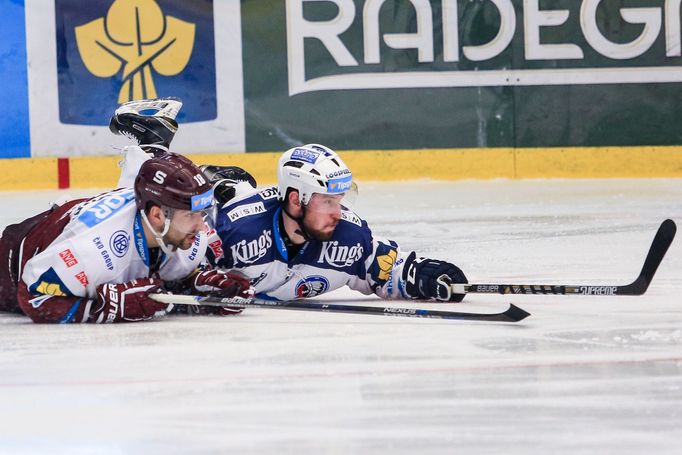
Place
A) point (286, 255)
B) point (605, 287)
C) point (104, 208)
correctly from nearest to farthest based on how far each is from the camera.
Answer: point (104, 208) < point (605, 287) < point (286, 255)

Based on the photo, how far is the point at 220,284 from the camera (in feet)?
14.4

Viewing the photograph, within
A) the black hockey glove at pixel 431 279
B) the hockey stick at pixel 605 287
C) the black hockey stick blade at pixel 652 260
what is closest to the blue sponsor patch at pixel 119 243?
the black hockey glove at pixel 431 279

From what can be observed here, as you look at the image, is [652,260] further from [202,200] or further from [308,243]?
[202,200]

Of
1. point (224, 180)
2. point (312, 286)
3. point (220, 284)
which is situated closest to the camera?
point (220, 284)

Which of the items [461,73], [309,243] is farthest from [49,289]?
[461,73]

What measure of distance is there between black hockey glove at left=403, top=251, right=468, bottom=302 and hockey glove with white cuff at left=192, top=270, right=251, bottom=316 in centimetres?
61

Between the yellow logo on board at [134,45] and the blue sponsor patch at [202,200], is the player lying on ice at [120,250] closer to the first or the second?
the blue sponsor patch at [202,200]

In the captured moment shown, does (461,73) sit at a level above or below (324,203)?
above

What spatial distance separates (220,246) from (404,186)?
185 inches

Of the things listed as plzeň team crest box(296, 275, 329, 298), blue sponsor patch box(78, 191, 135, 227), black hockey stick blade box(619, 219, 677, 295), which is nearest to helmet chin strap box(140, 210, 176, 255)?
blue sponsor patch box(78, 191, 135, 227)

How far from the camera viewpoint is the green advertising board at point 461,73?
9.34 m

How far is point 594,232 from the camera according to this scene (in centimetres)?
677

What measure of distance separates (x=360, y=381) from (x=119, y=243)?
46.1 inches

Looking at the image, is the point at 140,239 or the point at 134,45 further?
the point at 134,45
